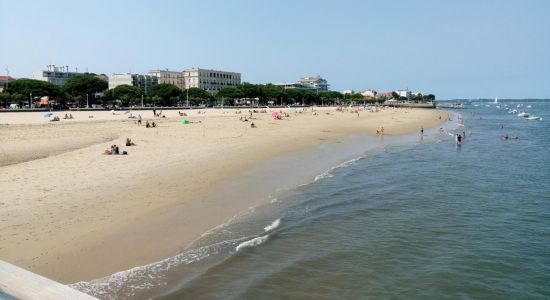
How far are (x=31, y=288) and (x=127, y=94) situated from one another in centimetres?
9234

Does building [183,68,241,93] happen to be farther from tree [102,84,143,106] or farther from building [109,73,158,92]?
tree [102,84,143,106]

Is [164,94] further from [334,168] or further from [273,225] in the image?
[273,225]

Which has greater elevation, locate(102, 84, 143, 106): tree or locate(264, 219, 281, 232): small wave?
locate(102, 84, 143, 106): tree

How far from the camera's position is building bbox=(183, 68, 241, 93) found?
143m

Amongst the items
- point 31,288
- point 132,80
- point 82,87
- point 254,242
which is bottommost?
point 254,242

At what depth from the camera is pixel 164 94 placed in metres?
98.2

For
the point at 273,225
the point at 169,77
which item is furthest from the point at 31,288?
the point at 169,77

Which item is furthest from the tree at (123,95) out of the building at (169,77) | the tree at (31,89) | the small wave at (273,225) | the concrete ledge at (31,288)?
the concrete ledge at (31,288)

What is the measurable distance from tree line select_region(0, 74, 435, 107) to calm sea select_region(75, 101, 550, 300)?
7721 centimetres

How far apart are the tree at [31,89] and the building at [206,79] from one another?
214 feet

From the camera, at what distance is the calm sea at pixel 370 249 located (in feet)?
24.6

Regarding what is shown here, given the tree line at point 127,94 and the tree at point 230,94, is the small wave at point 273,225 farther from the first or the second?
the tree at point 230,94

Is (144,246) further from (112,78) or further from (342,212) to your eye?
(112,78)

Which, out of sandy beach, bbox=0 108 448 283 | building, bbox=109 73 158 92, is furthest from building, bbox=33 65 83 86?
sandy beach, bbox=0 108 448 283
